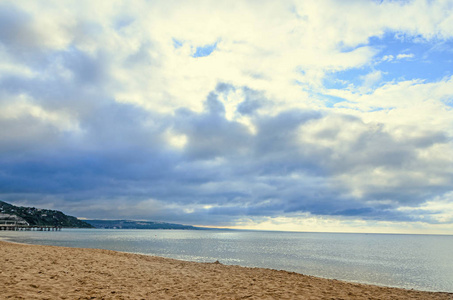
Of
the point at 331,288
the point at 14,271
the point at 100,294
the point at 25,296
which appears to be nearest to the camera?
the point at 25,296

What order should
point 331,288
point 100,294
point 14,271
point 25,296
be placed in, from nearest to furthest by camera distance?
1. point 25,296
2. point 100,294
3. point 14,271
4. point 331,288

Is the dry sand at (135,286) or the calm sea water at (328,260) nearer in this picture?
the dry sand at (135,286)

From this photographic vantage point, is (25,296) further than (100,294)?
No

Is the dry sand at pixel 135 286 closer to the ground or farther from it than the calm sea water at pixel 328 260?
farther from it

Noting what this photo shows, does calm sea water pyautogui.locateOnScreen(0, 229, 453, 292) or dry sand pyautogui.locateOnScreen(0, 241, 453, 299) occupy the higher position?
dry sand pyautogui.locateOnScreen(0, 241, 453, 299)

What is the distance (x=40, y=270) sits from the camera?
665 inches

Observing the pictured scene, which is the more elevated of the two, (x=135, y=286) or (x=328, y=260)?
(x=135, y=286)

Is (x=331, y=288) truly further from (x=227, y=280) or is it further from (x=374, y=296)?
(x=227, y=280)

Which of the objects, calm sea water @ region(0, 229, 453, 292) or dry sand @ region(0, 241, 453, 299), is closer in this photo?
dry sand @ region(0, 241, 453, 299)

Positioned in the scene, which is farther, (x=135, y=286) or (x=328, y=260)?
(x=328, y=260)

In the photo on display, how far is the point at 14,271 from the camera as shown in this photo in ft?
52.2

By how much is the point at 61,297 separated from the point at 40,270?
6458 mm

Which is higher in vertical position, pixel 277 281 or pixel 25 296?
pixel 25 296

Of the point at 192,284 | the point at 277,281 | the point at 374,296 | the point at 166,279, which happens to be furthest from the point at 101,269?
the point at 374,296
